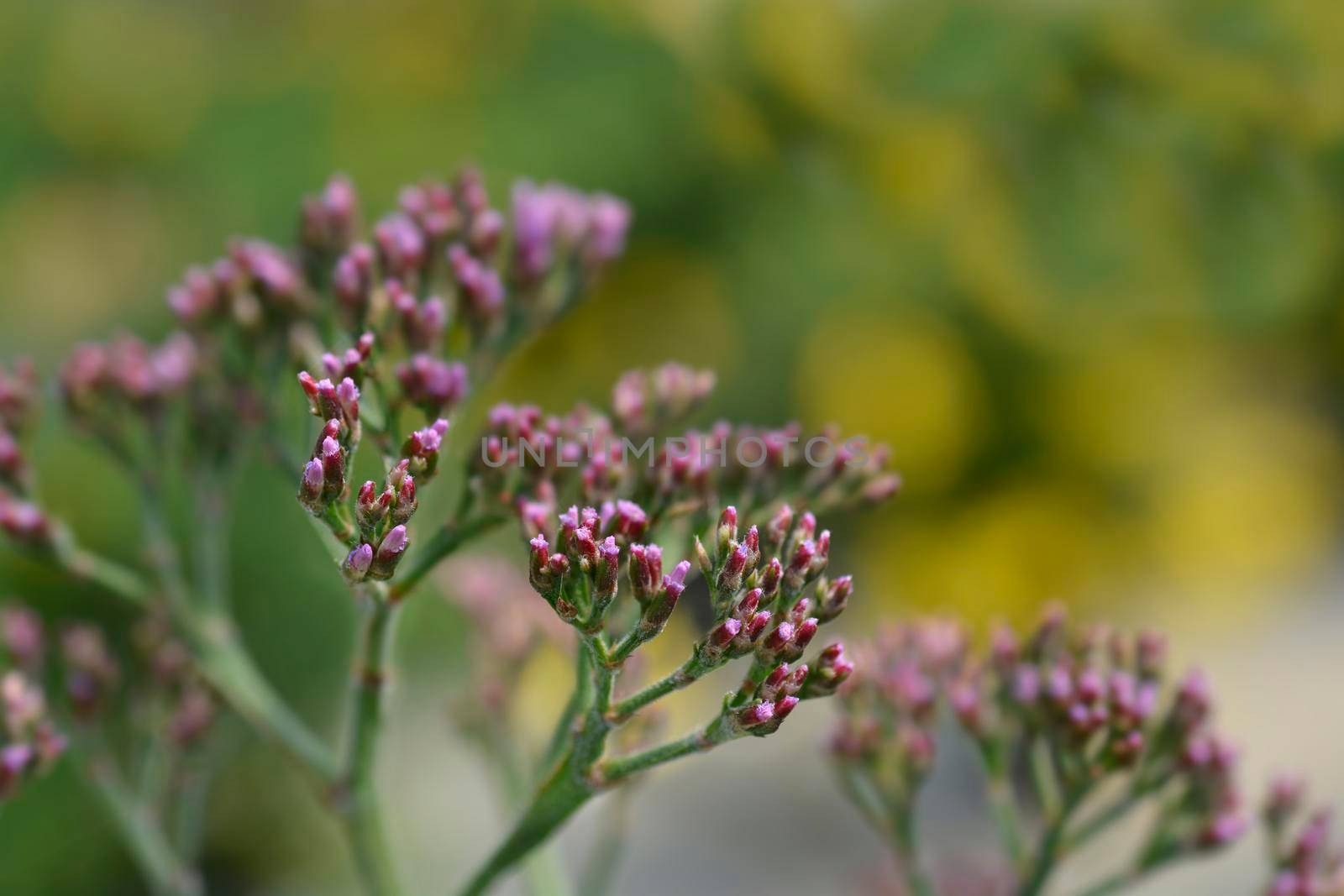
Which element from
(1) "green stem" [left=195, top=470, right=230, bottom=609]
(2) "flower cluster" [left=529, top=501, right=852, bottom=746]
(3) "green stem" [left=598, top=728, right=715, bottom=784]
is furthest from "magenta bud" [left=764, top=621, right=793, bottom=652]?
(1) "green stem" [left=195, top=470, right=230, bottom=609]

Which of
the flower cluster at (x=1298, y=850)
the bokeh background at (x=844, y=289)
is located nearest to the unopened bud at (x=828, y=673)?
the flower cluster at (x=1298, y=850)

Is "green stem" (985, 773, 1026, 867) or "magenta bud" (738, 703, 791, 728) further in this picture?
"green stem" (985, 773, 1026, 867)

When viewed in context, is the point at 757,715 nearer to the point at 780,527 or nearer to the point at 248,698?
the point at 780,527

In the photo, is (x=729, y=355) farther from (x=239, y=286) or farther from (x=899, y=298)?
(x=239, y=286)

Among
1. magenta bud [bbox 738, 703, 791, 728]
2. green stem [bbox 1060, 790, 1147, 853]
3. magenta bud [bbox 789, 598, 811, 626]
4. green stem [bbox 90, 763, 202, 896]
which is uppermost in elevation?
green stem [bbox 90, 763, 202, 896]

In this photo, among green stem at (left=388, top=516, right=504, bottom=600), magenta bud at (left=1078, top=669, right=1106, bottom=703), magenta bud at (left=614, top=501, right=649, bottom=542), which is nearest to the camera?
magenta bud at (left=614, top=501, right=649, bottom=542)

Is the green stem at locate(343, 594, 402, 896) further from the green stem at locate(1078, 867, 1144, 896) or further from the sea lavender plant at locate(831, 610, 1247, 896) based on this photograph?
the green stem at locate(1078, 867, 1144, 896)

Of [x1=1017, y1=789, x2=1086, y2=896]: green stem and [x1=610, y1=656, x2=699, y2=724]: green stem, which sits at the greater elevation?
[x1=610, y1=656, x2=699, y2=724]: green stem
